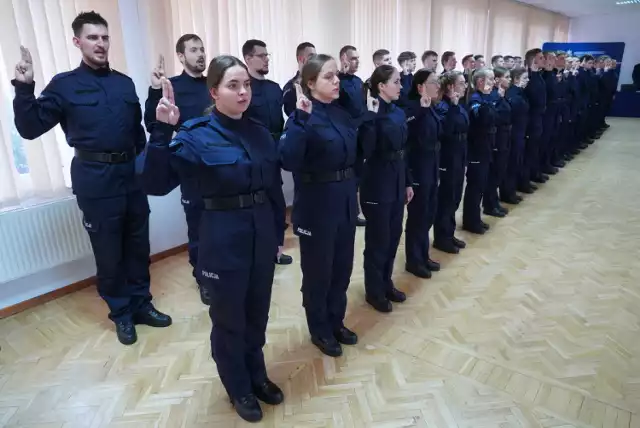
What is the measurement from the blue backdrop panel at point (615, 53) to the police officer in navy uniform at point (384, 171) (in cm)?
1181

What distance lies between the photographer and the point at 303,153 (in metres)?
2.39

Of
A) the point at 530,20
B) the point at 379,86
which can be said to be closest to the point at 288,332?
the point at 379,86

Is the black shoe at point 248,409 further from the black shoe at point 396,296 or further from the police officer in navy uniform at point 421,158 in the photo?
the police officer in navy uniform at point 421,158

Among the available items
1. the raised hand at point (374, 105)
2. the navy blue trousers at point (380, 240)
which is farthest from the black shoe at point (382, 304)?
the raised hand at point (374, 105)

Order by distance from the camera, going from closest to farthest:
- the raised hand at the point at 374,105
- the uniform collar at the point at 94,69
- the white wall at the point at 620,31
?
1. the uniform collar at the point at 94,69
2. the raised hand at the point at 374,105
3. the white wall at the point at 620,31

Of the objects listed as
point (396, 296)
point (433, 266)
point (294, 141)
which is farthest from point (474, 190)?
point (294, 141)

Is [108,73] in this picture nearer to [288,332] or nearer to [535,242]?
[288,332]

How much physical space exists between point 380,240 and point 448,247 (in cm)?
147

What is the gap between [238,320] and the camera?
207cm

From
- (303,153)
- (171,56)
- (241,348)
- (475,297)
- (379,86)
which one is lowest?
(475,297)

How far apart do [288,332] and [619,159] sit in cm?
757

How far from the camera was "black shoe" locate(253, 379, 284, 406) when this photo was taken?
239cm

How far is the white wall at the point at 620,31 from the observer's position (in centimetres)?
1406

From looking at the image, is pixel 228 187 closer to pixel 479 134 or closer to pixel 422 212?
pixel 422 212
